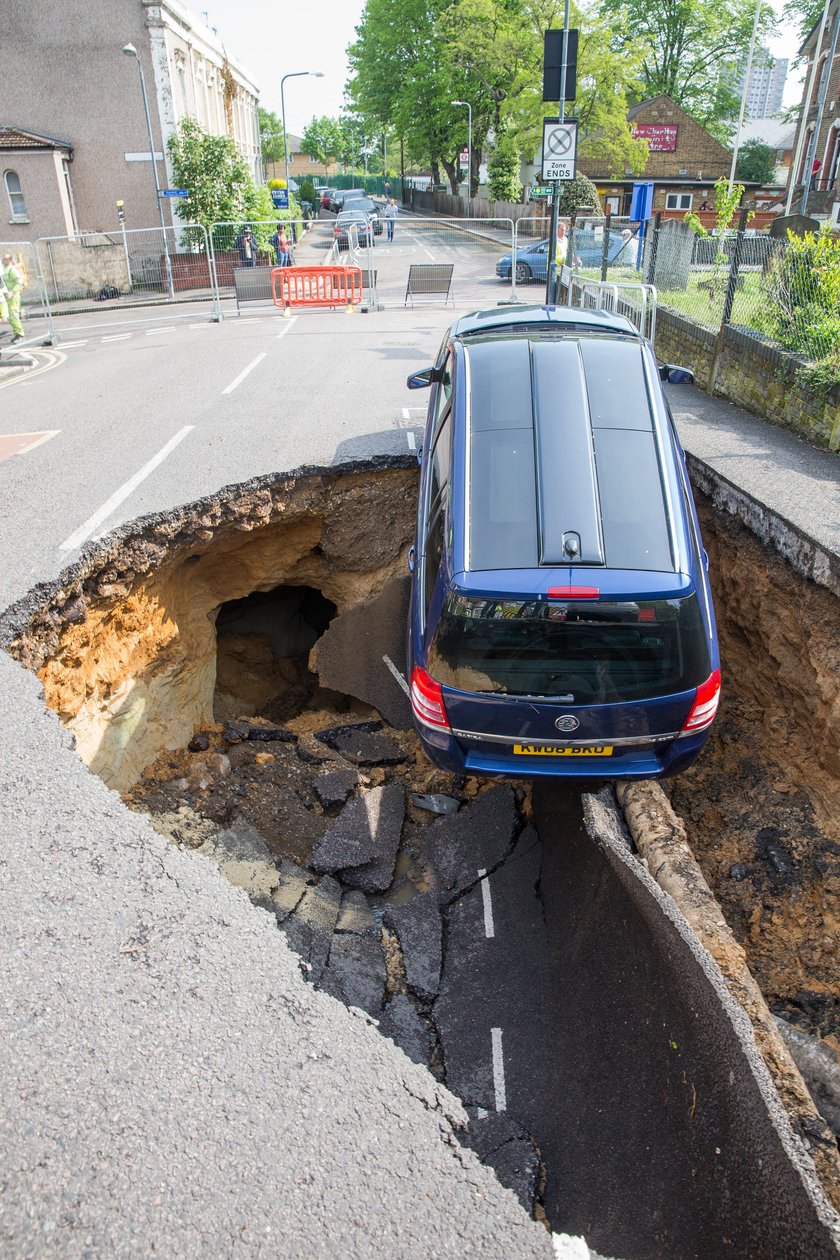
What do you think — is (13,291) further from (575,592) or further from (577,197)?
(577,197)

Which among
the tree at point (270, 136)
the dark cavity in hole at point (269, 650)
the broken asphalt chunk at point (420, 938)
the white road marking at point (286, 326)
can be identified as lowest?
the dark cavity in hole at point (269, 650)

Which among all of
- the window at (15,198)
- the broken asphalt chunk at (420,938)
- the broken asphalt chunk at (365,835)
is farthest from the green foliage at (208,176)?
the broken asphalt chunk at (420,938)

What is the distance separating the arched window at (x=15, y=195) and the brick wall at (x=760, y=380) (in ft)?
76.4

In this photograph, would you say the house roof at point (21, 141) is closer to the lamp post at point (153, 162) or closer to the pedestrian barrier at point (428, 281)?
the lamp post at point (153, 162)

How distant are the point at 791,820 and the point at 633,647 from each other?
2.45m

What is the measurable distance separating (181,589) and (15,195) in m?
24.3

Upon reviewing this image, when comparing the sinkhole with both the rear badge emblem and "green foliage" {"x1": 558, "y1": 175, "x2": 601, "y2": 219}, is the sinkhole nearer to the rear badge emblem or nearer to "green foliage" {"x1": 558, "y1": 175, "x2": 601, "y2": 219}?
the rear badge emblem

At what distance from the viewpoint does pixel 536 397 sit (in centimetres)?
502

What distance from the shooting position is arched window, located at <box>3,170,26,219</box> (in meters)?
25.3

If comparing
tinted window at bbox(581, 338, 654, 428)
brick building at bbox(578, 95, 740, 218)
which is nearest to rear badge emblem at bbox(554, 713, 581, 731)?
tinted window at bbox(581, 338, 654, 428)

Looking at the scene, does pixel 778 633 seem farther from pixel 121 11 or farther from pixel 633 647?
pixel 121 11

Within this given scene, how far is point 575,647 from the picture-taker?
4.18m

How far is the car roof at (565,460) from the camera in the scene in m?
4.27

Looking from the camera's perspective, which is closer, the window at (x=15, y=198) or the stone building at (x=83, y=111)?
the stone building at (x=83, y=111)
